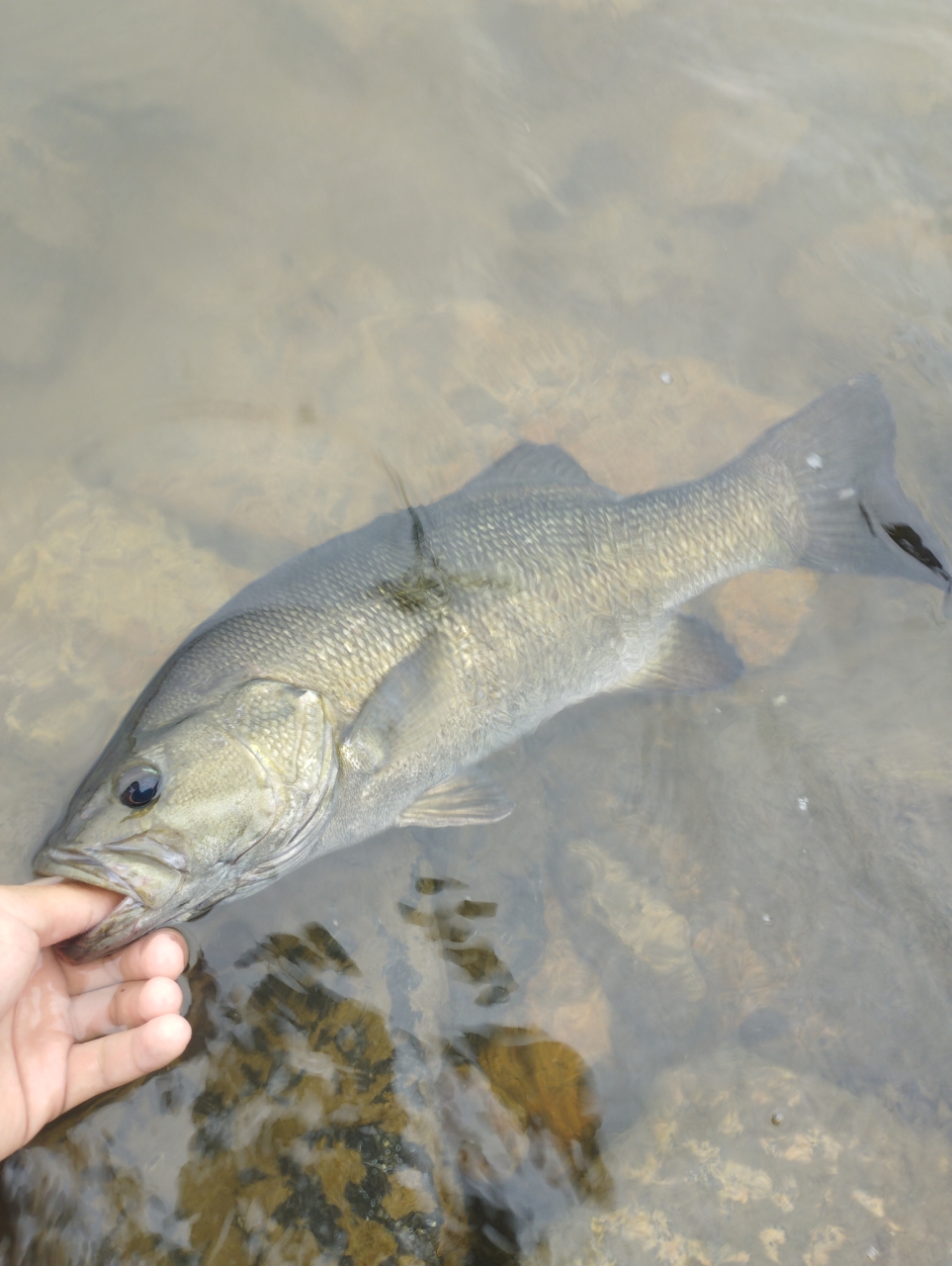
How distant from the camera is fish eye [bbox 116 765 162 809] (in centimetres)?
278

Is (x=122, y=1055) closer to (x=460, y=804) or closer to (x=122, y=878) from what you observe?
(x=122, y=878)

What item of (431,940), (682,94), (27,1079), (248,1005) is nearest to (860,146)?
(682,94)

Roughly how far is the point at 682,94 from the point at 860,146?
3.79 feet

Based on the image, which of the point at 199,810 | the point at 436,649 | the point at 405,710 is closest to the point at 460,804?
the point at 405,710

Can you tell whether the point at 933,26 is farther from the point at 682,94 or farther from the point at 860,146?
the point at 682,94

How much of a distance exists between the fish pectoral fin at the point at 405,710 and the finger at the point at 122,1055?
109cm

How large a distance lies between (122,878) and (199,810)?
1.01 ft

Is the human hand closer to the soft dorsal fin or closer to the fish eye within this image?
the fish eye

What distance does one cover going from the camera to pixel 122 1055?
2658mm

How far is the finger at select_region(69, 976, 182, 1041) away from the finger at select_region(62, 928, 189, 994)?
0.09 ft

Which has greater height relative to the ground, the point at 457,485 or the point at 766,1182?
the point at 457,485

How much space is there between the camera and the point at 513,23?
17.4 ft

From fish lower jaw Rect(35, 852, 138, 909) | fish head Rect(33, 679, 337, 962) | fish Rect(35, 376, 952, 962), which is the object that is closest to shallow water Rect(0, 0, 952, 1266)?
fish Rect(35, 376, 952, 962)

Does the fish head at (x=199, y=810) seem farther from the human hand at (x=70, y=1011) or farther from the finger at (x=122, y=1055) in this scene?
the finger at (x=122, y=1055)
